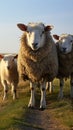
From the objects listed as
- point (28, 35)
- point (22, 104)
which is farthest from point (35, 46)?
point (22, 104)

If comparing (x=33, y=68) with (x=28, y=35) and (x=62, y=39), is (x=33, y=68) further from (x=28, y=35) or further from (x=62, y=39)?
(x=62, y=39)

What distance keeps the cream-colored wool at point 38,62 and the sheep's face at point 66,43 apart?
0.55 meters

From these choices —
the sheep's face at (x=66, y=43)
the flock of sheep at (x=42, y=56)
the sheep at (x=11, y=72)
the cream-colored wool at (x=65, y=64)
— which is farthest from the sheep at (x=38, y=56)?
the sheep at (x=11, y=72)

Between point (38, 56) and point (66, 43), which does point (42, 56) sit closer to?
point (38, 56)

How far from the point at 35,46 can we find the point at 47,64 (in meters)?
1.18

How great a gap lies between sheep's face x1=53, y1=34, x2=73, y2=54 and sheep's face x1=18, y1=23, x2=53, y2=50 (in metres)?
1.18

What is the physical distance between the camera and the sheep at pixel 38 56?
13117 millimetres

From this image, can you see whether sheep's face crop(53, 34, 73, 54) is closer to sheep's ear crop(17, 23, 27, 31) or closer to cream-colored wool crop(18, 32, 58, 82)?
cream-colored wool crop(18, 32, 58, 82)

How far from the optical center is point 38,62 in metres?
13.3

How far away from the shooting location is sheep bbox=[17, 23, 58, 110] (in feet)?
43.0

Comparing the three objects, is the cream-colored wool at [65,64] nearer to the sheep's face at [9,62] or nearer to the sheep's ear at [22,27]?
the sheep's ear at [22,27]

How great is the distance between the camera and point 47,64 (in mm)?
13438

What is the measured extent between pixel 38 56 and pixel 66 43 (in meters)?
1.72

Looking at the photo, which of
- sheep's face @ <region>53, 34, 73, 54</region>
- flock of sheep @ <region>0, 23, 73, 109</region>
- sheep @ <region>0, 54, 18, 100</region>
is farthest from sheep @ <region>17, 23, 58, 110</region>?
sheep @ <region>0, 54, 18, 100</region>
